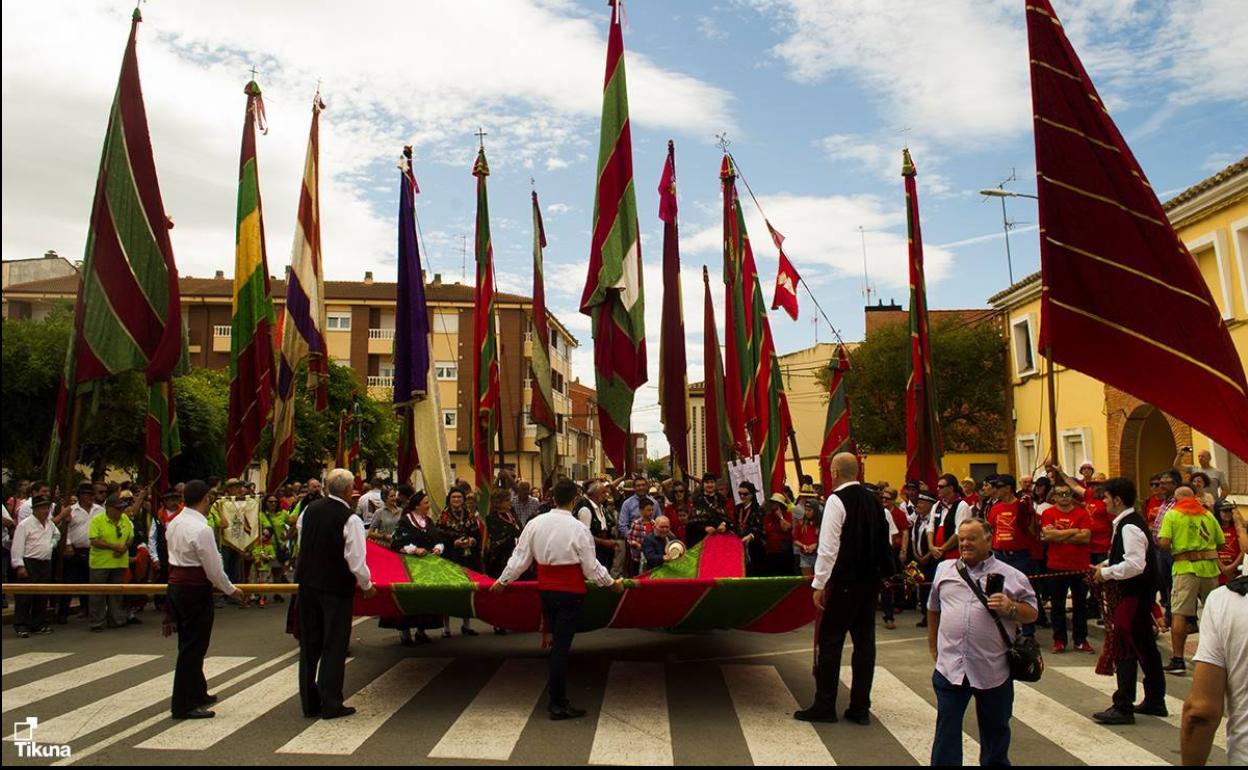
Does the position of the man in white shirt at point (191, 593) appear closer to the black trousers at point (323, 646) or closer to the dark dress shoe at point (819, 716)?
the black trousers at point (323, 646)

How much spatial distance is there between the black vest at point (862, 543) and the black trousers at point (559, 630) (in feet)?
6.61

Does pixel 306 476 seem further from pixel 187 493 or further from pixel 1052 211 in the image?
pixel 1052 211

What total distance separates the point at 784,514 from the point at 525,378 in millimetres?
44009

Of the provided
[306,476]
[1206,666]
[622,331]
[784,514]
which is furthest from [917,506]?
[306,476]

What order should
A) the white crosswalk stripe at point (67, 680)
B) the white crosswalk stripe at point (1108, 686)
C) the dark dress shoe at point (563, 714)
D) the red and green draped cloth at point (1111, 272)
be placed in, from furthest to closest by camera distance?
the white crosswalk stripe at point (67, 680), the dark dress shoe at point (563, 714), the white crosswalk stripe at point (1108, 686), the red and green draped cloth at point (1111, 272)

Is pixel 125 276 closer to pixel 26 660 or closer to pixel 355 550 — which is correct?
pixel 26 660

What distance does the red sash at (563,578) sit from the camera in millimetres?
6992

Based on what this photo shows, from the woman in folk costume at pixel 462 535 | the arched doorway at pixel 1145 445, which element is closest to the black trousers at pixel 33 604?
the woman in folk costume at pixel 462 535

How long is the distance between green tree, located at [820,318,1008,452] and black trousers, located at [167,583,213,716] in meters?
29.9

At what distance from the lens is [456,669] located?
8.86 m

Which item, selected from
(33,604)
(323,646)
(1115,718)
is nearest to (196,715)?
(323,646)

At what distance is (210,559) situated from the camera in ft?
23.0

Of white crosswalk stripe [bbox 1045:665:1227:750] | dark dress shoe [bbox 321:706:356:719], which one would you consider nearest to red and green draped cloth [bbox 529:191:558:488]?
dark dress shoe [bbox 321:706:356:719]

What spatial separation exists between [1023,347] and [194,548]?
2746 cm
